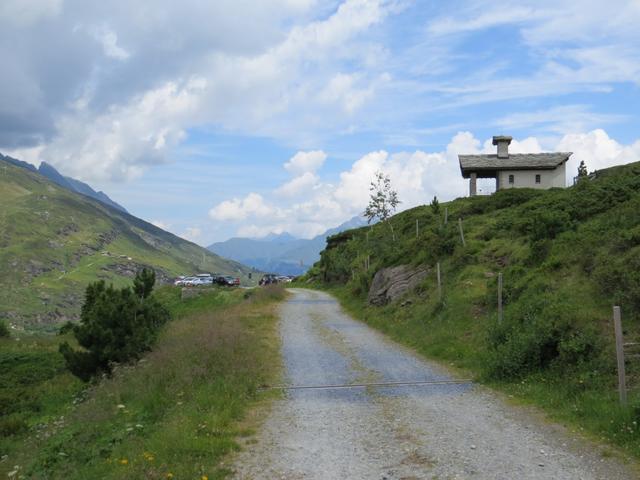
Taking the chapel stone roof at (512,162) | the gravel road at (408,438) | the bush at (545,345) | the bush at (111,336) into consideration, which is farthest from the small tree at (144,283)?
the chapel stone roof at (512,162)

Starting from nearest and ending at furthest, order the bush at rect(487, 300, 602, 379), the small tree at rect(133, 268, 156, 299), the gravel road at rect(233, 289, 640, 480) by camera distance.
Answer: the gravel road at rect(233, 289, 640, 480), the bush at rect(487, 300, 602, 379), the small tree at rect(133, 268, 156, 299)

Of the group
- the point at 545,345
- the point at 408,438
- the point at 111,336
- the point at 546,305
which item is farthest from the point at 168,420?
the point at 111,336

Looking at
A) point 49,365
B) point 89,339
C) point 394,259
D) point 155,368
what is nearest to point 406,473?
point 155,368

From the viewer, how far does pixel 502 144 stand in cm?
5244

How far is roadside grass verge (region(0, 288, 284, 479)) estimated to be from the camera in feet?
25.3

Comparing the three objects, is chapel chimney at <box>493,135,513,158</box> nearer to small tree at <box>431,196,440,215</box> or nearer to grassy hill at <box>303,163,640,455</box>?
small tree at <box>431,196,440,215</box>

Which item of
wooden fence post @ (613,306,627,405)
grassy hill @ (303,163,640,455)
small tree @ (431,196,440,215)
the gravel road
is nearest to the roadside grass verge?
the gravel road

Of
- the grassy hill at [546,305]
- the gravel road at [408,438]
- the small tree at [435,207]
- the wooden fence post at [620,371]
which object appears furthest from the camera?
the small tree at [435,207]

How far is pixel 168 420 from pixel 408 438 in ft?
13.1

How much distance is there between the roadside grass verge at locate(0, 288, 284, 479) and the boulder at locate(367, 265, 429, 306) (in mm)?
10886

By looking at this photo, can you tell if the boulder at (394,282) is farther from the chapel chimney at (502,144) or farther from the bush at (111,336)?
the chapel chimney at (502,144)

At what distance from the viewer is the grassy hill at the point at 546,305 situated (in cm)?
1035

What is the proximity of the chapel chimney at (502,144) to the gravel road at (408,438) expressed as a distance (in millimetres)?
41439

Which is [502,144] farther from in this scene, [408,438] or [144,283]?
[408,438]
